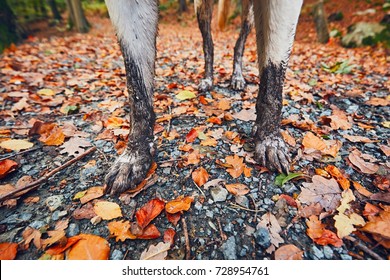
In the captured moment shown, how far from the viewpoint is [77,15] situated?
31.7ft

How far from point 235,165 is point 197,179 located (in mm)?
351

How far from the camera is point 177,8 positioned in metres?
19.8

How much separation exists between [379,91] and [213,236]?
337 cm

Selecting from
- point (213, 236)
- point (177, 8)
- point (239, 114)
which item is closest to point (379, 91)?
point (239, 114)

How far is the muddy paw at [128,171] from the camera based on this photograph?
5.44 ft

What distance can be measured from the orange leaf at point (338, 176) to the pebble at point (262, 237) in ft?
2.39

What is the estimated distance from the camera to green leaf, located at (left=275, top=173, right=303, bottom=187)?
66.9 inches

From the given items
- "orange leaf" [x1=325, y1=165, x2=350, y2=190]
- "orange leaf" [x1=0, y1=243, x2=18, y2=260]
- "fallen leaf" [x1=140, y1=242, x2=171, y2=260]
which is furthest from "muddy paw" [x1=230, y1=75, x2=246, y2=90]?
"orange leaf" [x1=0, y1=243, x2=18, y2=260]

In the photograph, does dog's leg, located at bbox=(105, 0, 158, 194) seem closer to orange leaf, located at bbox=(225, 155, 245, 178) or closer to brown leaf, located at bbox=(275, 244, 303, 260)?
orange leaf, located at bbox=(225, 155, 245, 178)

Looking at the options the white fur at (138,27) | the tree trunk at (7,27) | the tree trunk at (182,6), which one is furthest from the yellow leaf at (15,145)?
the tree trunk at (182,6)

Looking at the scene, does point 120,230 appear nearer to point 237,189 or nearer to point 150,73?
point 237,189

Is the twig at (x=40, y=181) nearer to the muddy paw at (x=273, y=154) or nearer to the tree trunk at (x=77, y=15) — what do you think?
the muddy paw at (x=273, y=154)
